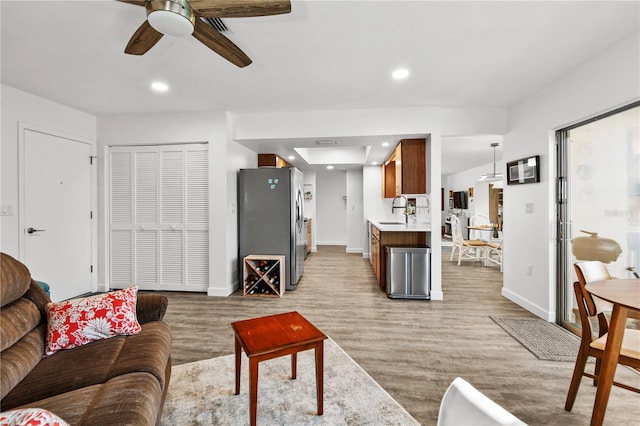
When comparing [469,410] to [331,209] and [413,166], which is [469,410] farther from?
[331,209]

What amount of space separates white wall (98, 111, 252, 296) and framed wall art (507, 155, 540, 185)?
370 centimetres

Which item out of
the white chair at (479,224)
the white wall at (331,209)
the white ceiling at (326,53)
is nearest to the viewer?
the white ceiling at (326,53)

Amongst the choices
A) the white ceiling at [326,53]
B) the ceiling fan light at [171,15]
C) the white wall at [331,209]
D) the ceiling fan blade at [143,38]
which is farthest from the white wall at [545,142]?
the white wall at [331,209]

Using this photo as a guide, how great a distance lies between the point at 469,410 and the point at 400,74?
2767 millimetres

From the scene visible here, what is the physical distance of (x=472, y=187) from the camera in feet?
29.3

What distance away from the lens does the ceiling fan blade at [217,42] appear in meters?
1.67

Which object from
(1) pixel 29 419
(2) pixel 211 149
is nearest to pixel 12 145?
(2) pixel 211 149

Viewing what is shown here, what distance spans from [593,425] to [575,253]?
1.88 metres

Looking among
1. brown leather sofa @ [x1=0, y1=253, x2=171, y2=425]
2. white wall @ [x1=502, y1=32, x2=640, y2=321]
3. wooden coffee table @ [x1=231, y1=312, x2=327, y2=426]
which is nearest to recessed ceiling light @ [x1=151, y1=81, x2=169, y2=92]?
brown leather sofa @ [x1=0, y1=253, x2=171, y2=425]

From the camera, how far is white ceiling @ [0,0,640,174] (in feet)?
6.01

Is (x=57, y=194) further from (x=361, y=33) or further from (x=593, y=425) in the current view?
(x=593, y=425)

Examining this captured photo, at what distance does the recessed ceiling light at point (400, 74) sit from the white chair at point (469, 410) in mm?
2647

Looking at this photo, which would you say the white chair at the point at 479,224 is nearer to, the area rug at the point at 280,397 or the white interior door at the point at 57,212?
the area rug at the point at 280,397

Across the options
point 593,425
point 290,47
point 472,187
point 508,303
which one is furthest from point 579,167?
point 472,187
